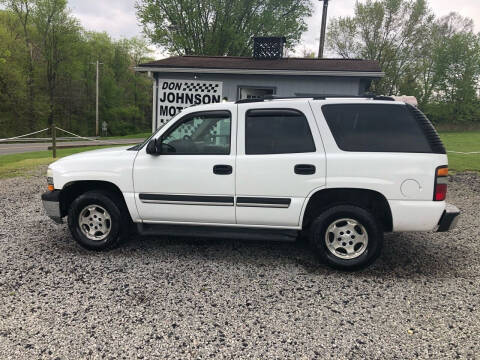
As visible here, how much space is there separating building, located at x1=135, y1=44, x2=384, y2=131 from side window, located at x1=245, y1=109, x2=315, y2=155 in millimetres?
7488

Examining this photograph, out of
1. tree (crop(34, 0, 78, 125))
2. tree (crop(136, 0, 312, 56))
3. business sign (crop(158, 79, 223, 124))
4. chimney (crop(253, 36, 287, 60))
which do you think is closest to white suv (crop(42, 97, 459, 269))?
business sign (crop(158, 79, 223, 124))

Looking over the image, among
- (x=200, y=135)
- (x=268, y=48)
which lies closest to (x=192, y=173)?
(x=200, y=135)

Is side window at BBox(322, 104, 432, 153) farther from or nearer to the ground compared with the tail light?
farther from the ground

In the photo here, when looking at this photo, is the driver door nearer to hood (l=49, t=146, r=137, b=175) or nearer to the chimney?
hood (l=49, t=146, r=137, b=175)

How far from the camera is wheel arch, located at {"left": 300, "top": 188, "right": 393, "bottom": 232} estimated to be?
3.71m

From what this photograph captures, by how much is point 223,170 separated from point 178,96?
8.63 metres

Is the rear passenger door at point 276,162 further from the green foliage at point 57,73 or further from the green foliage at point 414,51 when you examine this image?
the green foliage at point 414,51

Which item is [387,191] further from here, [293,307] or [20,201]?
[20,201]

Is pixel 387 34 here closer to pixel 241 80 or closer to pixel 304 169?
pixel 241 80

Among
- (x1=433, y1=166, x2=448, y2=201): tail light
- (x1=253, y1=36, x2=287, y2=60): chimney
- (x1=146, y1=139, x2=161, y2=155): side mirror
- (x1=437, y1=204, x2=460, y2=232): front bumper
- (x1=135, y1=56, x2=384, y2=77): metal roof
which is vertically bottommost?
(x1=437, y1=204, x2=460, y2=232): front bumper

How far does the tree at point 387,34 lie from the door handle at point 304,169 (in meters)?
37.4

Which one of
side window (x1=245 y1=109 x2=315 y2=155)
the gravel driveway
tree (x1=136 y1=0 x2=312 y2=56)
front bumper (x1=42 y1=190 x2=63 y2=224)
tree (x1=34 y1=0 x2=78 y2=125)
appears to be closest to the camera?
the gravel driveway

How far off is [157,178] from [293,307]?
2070 mm

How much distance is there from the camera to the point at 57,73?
38156 millimetres
